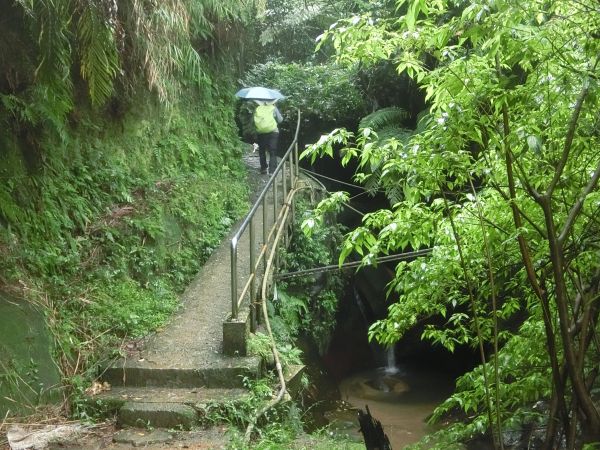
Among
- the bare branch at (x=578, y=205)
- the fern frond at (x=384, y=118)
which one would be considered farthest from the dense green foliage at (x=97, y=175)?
the bare branch at (x=578, y=205)

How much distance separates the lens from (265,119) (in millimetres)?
10906

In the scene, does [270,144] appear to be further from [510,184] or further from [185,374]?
[510,184]

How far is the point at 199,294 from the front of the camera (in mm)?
7496

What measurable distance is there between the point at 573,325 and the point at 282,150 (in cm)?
1157

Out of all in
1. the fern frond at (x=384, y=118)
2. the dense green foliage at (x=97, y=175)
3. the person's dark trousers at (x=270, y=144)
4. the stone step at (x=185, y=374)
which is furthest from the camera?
the fern frond at (x=384, y=118)

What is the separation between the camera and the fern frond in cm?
1137

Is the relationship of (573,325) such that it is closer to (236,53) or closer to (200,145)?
(200,145)

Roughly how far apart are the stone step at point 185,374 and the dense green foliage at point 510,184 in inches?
67.4

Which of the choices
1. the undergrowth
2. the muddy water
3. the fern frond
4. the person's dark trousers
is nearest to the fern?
the undergrowth

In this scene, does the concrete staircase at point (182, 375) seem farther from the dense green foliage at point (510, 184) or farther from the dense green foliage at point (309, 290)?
the dense green foliage at point (309, 290)

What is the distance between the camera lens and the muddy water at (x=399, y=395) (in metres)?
8.98

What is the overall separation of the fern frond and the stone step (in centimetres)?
639

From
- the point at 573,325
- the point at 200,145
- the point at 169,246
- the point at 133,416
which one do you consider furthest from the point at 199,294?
the point at 573,325

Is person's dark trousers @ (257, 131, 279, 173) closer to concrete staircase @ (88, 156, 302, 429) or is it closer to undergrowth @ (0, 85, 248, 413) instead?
undergrowth @ (0, 85, 248, 413)
